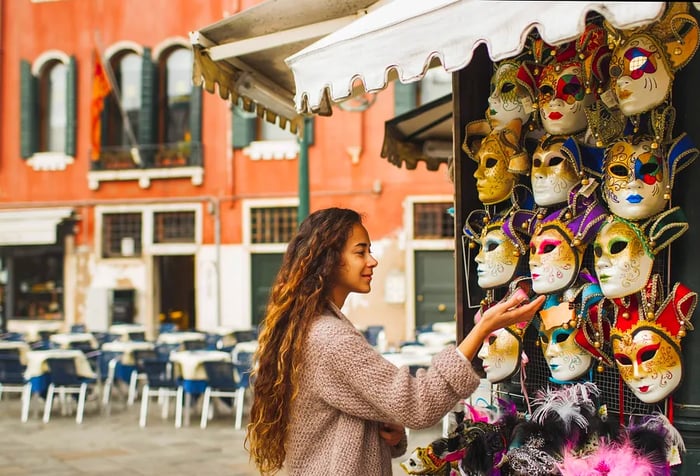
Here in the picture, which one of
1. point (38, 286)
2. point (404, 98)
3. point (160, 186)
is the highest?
point (404, 98)

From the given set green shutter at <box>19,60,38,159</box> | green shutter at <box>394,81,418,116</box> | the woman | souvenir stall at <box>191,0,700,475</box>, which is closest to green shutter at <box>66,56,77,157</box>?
green shutter at <box>19,60,38,159</box>

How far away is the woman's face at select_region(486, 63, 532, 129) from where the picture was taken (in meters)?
3.13

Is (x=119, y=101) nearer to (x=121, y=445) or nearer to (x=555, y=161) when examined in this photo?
A: (x=121, y=445)

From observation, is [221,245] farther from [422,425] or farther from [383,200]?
[422,425]

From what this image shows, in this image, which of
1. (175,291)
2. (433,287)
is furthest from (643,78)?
(175,291)

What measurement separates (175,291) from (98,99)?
14.2 ft

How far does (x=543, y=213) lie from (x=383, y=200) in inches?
551

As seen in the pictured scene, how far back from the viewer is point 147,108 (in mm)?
18594

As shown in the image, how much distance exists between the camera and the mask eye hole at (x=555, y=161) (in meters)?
2.91

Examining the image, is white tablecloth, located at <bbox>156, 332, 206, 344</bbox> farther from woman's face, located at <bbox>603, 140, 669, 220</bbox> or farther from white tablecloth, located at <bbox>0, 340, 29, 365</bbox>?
woman's face, located at <bbox>603, 140, 669, 220</bbox>

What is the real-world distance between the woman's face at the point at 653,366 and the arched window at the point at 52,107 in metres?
18.4

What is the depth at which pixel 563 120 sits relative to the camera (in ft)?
9.46

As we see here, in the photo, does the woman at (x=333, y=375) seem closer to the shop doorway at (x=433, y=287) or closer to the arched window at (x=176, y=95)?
the shop doorway at (x=433, y=287)

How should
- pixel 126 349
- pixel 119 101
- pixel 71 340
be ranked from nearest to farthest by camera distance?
pixel 126 349 < pixel 71 340 < pixel 119 101
